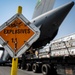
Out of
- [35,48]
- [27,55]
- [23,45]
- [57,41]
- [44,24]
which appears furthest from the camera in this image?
[27,55]

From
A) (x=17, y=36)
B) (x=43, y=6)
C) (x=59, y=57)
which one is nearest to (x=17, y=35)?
(x=17, y=36)

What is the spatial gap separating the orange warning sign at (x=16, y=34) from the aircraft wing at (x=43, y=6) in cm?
1784

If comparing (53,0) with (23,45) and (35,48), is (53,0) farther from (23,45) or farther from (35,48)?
(23,45)

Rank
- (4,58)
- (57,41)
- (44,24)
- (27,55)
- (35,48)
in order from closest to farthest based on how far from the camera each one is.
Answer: (57,41) < (44,24) < (35,48) < (27,55) < (4,58)

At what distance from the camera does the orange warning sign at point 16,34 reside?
2.82m

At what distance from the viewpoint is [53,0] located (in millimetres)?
20625

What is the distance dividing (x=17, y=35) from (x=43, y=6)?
1991cm

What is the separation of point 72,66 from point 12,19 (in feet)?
32.7

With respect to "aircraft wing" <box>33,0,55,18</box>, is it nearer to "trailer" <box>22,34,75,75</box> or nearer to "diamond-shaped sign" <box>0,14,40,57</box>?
"trailer" <box>22,34,75,75</box>

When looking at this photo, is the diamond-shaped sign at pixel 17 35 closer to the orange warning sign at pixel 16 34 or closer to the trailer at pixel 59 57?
the orange warning sign at pixel 16 34

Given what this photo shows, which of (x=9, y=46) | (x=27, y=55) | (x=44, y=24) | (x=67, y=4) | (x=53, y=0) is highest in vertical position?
(x=53, y=0)

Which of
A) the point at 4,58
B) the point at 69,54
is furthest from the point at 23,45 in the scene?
the point at 4,58

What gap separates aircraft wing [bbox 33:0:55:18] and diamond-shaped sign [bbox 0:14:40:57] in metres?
17.8

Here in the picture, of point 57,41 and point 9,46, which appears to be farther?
point 57,41
